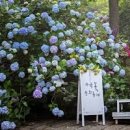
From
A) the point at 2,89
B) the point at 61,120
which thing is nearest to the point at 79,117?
the point at 61,120

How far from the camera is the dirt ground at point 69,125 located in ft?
20.0

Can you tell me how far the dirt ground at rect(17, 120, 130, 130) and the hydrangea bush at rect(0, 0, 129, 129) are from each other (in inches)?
7.2

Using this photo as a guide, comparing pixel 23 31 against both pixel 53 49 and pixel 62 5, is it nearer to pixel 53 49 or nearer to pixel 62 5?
pixel 53 49

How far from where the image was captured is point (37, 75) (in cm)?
629

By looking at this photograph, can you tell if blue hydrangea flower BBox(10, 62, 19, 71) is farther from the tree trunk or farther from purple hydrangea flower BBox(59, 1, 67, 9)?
the tree trunk

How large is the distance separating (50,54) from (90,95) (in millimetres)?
946

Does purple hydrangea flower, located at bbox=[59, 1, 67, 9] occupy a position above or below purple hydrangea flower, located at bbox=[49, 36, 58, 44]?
above

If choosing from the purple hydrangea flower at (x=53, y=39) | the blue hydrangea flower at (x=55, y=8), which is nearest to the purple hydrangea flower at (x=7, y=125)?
the purple hydrangea flower at (x=53, y=39)

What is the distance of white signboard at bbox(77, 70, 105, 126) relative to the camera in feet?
20.7

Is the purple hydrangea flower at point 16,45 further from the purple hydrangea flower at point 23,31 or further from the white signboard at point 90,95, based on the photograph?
the white signboard at point 90,95

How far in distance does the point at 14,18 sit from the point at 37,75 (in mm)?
1217

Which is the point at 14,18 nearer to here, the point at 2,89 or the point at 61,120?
the point at 2,89

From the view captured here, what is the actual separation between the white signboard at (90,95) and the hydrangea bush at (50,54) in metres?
0.14

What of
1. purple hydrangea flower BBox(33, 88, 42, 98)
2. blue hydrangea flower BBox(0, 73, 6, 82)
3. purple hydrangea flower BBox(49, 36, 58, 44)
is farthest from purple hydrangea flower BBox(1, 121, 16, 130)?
purple hydrangea flower BBox(49, 36, 58, 44)
